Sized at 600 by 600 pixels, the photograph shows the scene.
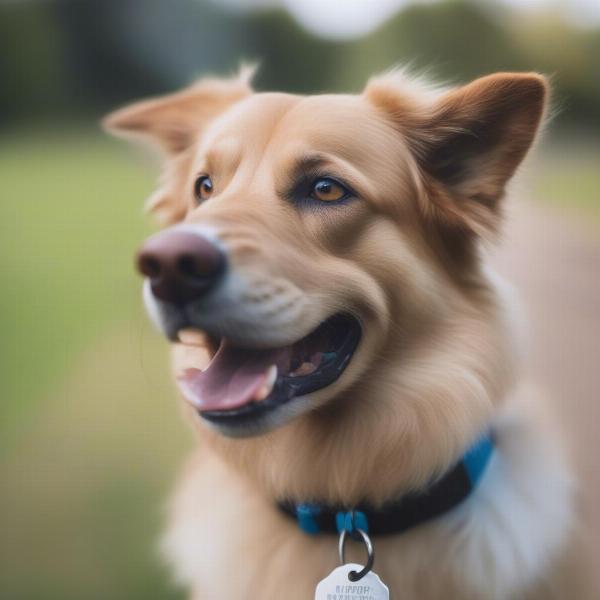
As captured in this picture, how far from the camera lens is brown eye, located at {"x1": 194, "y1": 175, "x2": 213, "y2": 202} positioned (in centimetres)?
167

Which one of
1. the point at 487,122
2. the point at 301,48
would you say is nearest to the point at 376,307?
→ the point at 487,122

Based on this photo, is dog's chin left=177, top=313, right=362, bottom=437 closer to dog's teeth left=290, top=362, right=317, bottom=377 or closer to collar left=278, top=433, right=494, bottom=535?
dog's teeth left=290, top=362, right=317, bottom=377

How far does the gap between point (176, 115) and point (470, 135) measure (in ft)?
2.95

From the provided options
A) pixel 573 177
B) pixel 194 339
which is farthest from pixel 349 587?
pixel 573 177

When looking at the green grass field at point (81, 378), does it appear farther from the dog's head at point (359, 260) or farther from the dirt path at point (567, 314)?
the dog's head at point (359, 260)

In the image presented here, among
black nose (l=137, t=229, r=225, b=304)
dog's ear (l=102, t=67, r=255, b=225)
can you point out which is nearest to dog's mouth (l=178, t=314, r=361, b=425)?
black nose (l=137, t=229, r=225, b=304)

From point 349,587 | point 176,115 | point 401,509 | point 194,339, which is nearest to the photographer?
point 349,587

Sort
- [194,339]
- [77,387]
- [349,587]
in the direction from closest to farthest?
[349,587], [194,339], [77,387]

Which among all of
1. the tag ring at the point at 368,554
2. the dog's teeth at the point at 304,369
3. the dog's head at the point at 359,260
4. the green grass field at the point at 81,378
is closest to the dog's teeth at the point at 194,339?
the dog's head at the point at 359,260

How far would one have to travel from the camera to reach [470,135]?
1588 mm

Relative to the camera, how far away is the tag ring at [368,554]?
1.43 meters

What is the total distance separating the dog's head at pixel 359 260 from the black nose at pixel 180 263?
0.17 ft

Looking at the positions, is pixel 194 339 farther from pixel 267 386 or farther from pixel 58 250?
pixel 58 250

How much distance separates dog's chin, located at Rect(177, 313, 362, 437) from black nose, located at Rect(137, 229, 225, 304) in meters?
0.23
